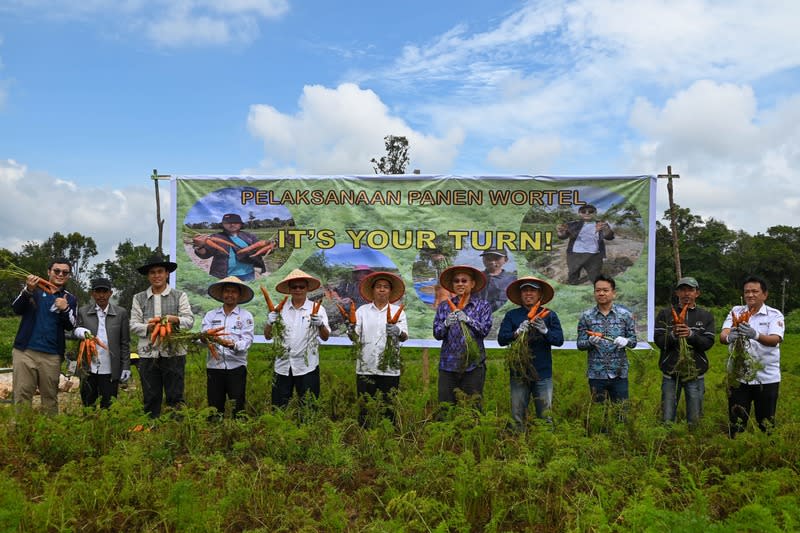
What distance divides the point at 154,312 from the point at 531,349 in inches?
145

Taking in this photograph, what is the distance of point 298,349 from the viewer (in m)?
6.13

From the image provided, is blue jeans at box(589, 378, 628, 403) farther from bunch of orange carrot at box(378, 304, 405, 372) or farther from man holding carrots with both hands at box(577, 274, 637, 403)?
bunch of orange carrot at box(378, 304, 405, 372)

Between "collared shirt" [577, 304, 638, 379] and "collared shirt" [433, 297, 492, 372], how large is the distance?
0.91 m

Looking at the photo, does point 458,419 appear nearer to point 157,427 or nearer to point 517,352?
point 517,352

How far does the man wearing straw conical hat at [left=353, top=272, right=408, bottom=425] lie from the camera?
6031mm

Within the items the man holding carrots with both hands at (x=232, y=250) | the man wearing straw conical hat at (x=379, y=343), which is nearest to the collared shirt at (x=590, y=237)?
the man wearing straw conical hat at (x=379, y=343)

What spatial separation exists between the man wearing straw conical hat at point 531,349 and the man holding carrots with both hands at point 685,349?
102 cm

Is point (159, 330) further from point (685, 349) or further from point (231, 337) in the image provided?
point (685, 349)

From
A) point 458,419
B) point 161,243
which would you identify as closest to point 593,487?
point 458,419

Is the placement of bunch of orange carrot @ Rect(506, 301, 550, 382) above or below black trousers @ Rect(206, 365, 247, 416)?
above

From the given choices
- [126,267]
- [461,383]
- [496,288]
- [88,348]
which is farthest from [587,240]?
[126,267]

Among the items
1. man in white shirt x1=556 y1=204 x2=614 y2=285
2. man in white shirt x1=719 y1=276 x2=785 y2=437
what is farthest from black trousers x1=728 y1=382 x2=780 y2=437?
man in white shirt x1=556 y1=204 x2=614 y2=285

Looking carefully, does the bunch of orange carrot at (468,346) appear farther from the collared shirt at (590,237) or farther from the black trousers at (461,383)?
the collared shirt at (590,237)

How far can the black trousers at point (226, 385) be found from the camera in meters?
6.24
